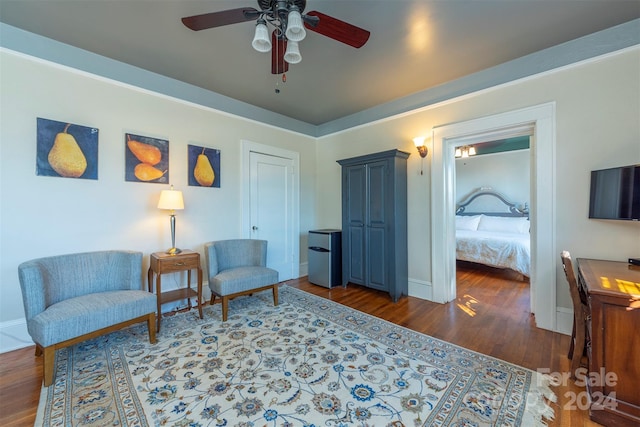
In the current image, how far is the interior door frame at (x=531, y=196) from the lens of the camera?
2488 mm

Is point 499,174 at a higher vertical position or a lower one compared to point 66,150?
higher

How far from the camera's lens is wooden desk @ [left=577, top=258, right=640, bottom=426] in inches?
54.6

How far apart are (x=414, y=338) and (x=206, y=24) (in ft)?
9.80

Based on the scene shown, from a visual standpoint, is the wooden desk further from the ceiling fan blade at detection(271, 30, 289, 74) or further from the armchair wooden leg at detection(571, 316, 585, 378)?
the ceiling fan blade at detection(271, 30, 289, 74)

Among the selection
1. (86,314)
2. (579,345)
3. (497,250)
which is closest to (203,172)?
(86,314)

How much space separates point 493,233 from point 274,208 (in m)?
4.21

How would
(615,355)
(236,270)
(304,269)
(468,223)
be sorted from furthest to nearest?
(468,223) → (304,269) → (236,270) → (615,355)

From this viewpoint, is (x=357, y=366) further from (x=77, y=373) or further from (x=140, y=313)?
(x=77, y=373)

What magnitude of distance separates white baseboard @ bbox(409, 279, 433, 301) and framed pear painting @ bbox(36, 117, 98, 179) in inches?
154

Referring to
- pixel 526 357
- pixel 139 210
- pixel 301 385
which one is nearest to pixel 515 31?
pixel 526 357

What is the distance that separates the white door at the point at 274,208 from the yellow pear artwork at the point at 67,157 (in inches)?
73.2

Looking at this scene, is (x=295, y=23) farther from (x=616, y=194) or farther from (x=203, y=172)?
(x=616, y=194)

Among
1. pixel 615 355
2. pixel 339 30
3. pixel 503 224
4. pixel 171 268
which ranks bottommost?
pixel 615 355

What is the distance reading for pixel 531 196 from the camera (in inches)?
109
